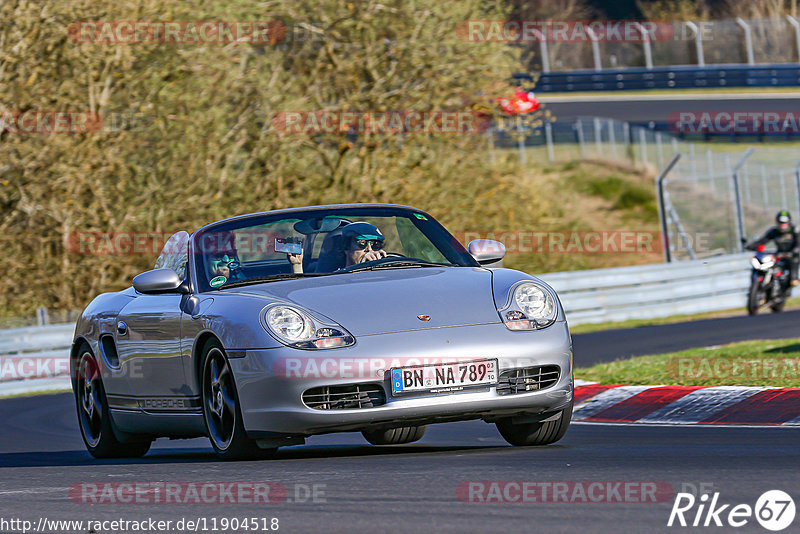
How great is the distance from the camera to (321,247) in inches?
316

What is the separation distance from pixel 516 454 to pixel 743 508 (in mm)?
2207

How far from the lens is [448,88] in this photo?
2478cm

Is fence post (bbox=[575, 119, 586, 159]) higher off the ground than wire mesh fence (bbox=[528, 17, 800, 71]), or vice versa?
wire mesh fence (bbox=[528, 17, 800, 71])

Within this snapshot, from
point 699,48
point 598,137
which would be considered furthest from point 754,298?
point 699,48

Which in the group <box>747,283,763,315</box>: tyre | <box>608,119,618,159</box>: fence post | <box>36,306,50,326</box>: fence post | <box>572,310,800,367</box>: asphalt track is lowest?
<box>747,283,763,315</box>: tyre

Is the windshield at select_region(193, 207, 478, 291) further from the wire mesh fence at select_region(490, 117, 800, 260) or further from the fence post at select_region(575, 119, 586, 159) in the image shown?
the fence post at select_region(575, 119, 586, 159)

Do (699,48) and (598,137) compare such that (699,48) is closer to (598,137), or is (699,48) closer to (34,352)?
(598,137)

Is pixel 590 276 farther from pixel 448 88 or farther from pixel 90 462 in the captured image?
pixel 90 462

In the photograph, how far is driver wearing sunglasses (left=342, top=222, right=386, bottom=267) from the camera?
7.95 m

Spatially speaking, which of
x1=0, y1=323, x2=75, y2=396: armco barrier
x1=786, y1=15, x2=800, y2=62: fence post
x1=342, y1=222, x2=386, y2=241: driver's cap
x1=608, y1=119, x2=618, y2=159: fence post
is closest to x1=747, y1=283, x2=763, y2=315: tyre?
x1=0, y1=323, x2=75, y2=396: armco barrier

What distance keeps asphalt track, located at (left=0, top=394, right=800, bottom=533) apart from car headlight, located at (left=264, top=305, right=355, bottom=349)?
0.61 meters

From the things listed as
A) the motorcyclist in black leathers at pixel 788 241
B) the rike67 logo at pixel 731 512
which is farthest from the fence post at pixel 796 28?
the rike67 logo at pixel 731 512

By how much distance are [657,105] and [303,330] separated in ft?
140

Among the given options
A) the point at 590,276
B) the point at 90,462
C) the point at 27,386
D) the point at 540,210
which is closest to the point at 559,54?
the point at 540,210
